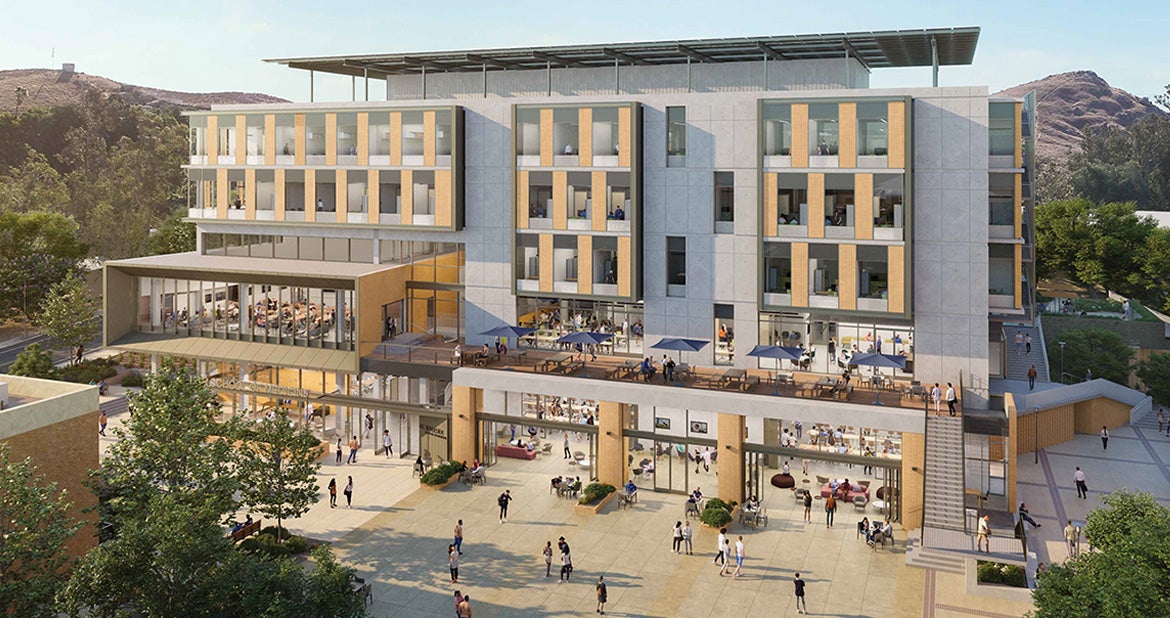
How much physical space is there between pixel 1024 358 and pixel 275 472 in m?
47.6

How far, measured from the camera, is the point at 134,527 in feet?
82.1

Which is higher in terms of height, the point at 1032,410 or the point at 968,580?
the point at 1032,410

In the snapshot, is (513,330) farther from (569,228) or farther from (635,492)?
(635,492)

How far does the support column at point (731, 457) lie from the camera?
42.4 meters

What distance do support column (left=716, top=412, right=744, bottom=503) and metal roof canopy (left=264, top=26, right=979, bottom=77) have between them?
1969 cm

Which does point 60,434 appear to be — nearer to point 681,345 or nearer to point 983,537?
point 681,345

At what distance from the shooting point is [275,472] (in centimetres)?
3612

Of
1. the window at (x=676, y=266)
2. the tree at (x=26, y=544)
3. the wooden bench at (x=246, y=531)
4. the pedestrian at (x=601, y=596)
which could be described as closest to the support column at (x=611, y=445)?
the window at (x=676, y=266)

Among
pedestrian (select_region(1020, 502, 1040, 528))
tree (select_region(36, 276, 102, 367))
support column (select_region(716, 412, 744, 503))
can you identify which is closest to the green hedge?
pedestrian (select_region(1020, 502, 1040, 528))

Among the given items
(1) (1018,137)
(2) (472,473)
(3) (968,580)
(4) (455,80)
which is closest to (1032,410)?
(1) (1018,137)

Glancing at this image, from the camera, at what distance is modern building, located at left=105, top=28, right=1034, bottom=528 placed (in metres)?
42.6

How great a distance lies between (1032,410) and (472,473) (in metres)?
32.2

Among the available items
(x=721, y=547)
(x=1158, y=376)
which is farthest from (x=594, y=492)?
(x=1158, y=376)

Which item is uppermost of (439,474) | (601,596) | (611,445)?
(611,445)
